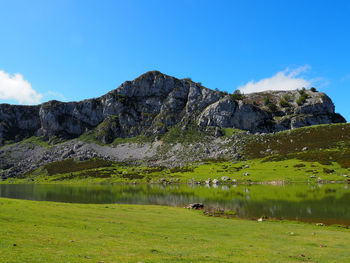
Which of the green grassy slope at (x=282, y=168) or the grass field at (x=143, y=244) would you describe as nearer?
the grass field at (x=143, y=244)

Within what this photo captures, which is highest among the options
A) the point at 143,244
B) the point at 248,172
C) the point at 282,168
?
the point at 282,168

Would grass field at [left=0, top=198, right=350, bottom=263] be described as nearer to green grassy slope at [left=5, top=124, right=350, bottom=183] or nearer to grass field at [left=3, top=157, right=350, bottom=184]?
grass field at [left=3, top=157, right=350, bottom=184]

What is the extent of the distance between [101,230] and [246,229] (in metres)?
18.9

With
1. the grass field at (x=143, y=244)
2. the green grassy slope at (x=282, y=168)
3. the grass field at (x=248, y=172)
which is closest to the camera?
the grass field at (x=143, y=244)

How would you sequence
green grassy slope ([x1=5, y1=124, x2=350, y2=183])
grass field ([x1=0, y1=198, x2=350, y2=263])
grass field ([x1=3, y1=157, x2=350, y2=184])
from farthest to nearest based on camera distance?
1. green grassy slope ([x1=5, y1=124, x2=350, y2=183])
2. grass field ([x1=3, y1=157, x2=350, y2=184])
3. grass field ([x1=0, y1=198, x2=350, y2=263])

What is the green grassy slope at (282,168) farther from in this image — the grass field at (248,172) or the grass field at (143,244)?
the grass field at (143,244)

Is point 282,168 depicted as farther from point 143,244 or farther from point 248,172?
point 143,244

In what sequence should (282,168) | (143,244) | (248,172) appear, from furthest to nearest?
(248,172) < (282,168) < (143,244)

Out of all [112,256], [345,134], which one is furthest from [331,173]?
[112,256]

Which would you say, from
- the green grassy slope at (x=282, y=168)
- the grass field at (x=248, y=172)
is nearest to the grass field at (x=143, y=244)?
the grass field at (x=248, y=172)

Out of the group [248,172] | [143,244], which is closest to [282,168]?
[248,172]

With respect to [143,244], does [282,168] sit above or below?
above

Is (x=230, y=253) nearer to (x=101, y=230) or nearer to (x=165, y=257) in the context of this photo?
(x=165, y=257)

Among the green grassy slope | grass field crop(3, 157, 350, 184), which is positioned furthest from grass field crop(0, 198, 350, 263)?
the green grassy slope
